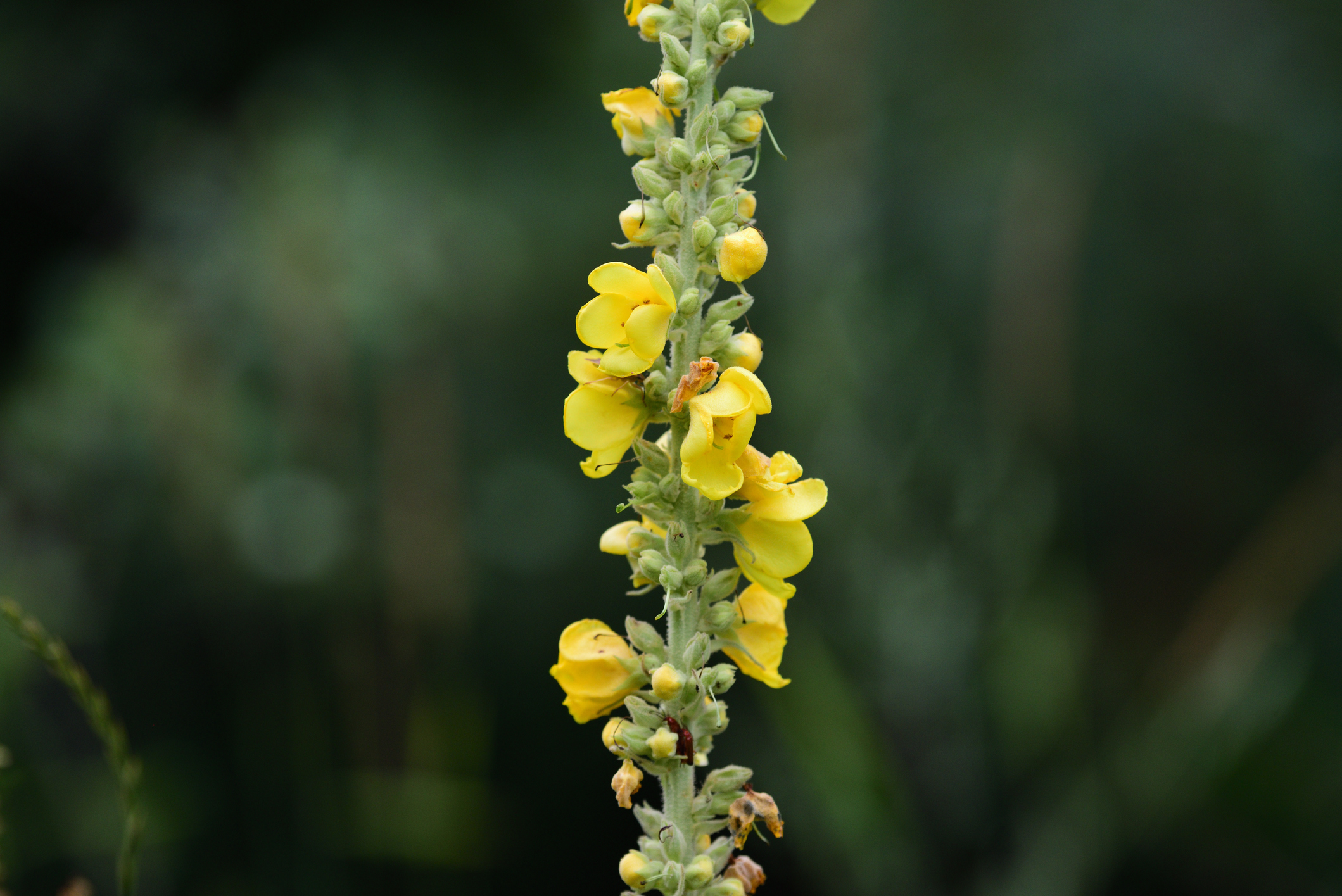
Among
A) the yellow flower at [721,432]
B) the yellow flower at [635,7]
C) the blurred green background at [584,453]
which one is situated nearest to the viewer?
the yellow flower at [721,432]

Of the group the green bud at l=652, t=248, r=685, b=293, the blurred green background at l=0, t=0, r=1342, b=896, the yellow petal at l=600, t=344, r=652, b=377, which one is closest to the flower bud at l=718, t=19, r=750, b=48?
the green bud at l=652, t=248, r=685, b=293

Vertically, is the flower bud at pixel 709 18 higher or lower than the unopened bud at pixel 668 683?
higher

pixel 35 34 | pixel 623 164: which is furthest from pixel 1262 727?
pixel 35 34

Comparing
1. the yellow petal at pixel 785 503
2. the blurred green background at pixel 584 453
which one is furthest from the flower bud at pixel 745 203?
the blurred green background at pixel 584 453

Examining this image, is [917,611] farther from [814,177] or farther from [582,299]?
[582,299]

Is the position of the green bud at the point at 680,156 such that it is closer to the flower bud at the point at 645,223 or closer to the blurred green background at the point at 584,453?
the flower bud at the point at 645,223

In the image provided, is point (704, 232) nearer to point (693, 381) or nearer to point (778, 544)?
point (693, 381)

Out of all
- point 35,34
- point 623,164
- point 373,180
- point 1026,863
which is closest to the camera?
point 1026,863

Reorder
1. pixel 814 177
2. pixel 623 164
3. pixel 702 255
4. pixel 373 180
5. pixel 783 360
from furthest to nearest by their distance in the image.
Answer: pixel 623 164, pixel 373 180, pixel 783 360, pixel 814 177, pixel 702 255

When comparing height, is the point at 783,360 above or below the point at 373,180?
below
